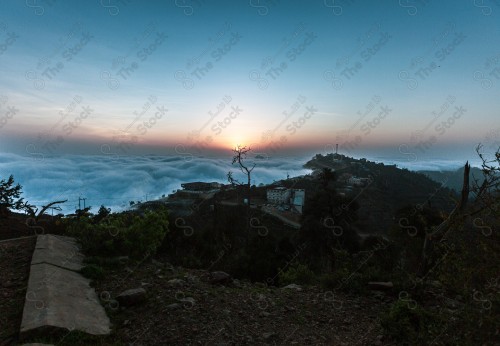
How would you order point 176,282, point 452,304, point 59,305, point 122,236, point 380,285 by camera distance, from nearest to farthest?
point 59,305 → point 452,304 → point 176,282 → point 380,285 → point 122,236

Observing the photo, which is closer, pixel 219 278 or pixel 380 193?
pixel 219 278

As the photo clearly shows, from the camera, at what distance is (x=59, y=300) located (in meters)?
4.45

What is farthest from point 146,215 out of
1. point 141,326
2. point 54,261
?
point 141,326

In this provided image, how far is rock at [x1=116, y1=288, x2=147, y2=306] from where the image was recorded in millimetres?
5031

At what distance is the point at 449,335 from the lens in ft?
12.5

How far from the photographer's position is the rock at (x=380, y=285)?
6.47 meters

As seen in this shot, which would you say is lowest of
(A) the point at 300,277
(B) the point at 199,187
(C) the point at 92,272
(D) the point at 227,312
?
(A) the point at 300,277

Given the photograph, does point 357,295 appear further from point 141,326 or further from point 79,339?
point 79,339

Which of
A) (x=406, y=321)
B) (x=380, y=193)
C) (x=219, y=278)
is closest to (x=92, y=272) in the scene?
(x=219, y=278)

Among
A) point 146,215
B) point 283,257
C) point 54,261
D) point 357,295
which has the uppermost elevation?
point 146,215

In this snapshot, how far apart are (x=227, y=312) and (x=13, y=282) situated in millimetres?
3817

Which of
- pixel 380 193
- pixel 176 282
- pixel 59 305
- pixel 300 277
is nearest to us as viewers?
pixel 59 305

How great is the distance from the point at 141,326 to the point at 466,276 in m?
4.56

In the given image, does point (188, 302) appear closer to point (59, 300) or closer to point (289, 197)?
point (59, 300)
